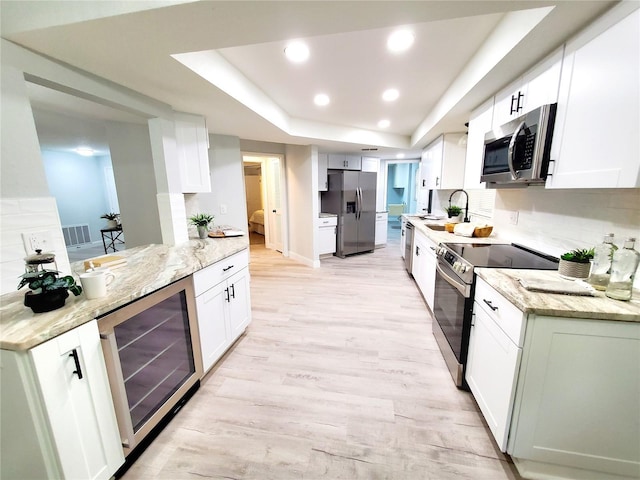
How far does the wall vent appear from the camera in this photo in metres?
5.83

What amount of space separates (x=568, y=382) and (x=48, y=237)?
272 cm

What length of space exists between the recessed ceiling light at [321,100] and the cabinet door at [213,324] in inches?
86.0

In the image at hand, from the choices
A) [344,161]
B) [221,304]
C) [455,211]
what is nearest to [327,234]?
[344,161]

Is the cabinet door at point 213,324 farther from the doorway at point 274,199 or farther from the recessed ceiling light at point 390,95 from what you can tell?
the doorway at point 274,199

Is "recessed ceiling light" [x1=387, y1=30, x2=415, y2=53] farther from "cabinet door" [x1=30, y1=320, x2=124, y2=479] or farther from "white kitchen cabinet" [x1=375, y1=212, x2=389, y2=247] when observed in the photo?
"white kitchen cabinet" [x1=375, y1=212, x2=389, y2=247]

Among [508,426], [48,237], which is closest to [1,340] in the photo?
[48,237]

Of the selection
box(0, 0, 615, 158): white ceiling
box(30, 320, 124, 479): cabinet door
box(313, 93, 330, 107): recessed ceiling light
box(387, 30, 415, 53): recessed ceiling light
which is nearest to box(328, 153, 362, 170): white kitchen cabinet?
box(0, 0, 615, 158): white ceiling

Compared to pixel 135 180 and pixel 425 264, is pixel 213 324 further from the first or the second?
pixel 425 264

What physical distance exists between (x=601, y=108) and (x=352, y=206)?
4.09 metres

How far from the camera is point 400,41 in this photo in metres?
1.68

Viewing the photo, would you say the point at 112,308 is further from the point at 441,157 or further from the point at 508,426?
the point at 441,157

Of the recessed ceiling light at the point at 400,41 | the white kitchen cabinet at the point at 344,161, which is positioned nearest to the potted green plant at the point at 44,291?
the recessed ceiling light at the point at 400,41

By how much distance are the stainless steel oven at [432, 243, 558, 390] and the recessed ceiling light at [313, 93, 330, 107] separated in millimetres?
1994

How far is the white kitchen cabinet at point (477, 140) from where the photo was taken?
2.15m
